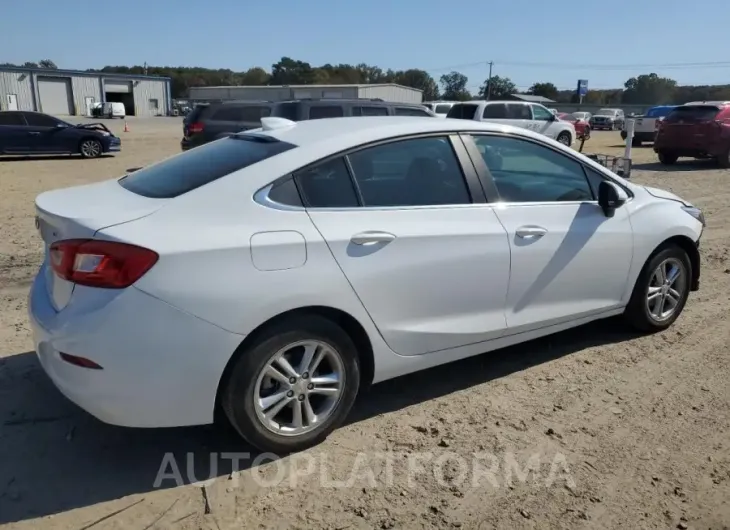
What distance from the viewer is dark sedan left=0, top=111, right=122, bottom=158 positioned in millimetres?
17891

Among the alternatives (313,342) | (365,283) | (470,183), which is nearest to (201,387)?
(313,342)

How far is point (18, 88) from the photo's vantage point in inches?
2331

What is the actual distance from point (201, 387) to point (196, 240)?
658 millimetres

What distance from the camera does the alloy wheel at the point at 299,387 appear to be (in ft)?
9.92

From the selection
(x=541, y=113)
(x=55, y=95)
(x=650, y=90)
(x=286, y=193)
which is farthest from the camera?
(x=650, y=90)

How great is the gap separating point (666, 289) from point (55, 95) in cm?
7032

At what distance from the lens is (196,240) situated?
2.76m

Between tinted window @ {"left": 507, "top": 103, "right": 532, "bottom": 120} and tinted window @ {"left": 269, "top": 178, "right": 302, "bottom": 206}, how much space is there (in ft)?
63.8

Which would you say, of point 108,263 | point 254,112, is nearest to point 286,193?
point 108,263

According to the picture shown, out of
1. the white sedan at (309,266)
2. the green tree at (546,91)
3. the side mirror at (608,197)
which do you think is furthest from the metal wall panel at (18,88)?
the green tree at (546,91)

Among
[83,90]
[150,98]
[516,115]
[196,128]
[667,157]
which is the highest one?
[516,115]

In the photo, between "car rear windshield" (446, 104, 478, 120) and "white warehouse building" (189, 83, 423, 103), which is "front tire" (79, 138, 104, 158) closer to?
"car rear windshield" (446, 104, 478, 120)

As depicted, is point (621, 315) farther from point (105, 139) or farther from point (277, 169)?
point (105, 139)

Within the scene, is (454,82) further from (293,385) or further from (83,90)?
(293,385)
